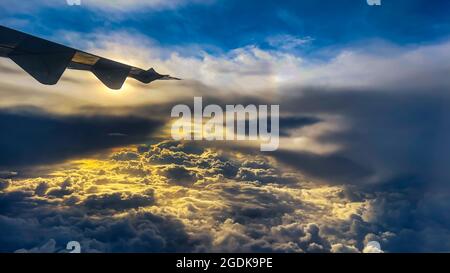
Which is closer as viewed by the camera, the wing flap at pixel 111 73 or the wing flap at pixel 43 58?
the wing flap at pixel 43 58

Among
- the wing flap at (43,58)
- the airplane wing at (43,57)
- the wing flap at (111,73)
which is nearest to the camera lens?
the airplane wing at (43,57)

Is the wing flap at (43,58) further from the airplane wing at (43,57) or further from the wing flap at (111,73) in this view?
the wing flap at (111,73)

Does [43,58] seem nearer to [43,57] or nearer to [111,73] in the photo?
[43,57]

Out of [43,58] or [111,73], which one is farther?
[111,73]

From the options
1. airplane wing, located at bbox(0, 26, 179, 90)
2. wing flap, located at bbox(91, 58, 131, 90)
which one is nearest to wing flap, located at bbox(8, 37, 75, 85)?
airplane wing, located at bbox(0, 26, 179, 90)

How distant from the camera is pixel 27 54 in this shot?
12312 millimetres

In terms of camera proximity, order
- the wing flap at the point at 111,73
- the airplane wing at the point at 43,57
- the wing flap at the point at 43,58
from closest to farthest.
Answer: the airplane wing at the point at 43,57
the wing flap at the point at 43,58
the wing flap at the point at 111,73

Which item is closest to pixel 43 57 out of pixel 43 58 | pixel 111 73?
pixel 43 58

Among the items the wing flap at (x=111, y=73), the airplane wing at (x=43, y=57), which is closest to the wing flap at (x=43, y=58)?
the airplane wing at (x=43, y=57)

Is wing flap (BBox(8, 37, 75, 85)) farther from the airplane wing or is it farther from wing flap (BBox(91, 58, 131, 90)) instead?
wing flap (BBox(91, 58, 131, 90))
